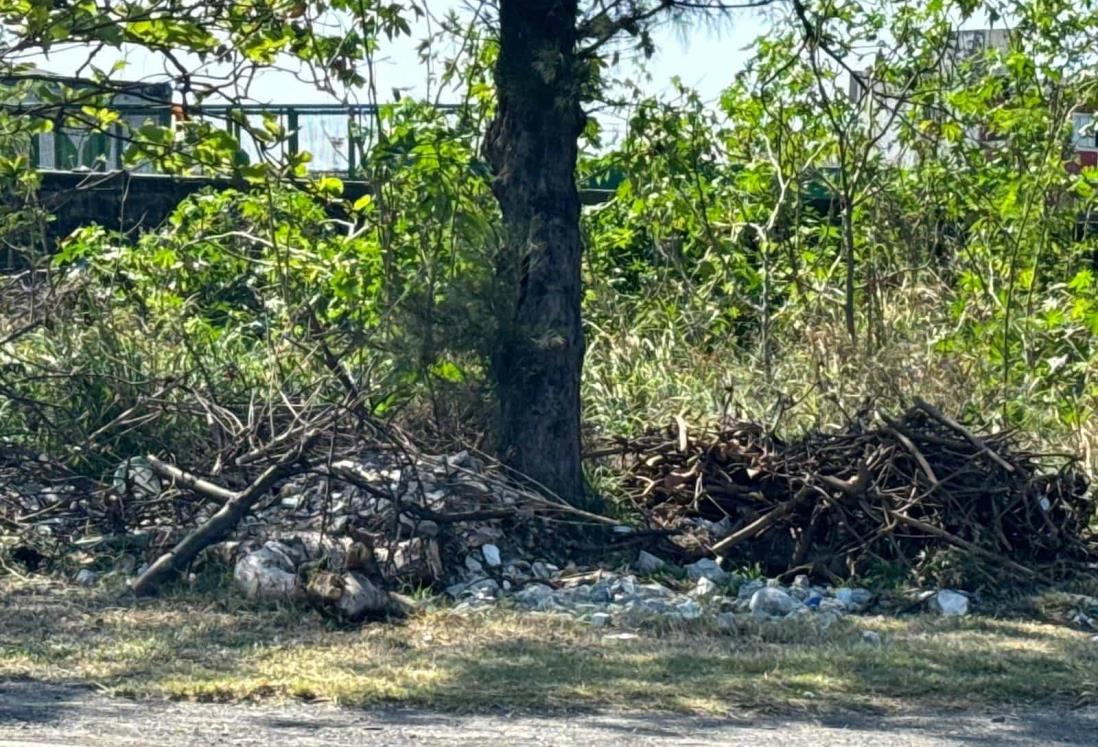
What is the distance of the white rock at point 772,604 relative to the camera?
24.8ft

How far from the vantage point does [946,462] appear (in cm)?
874

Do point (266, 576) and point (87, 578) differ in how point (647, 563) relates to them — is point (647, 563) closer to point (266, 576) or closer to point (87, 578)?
point (266, 576)

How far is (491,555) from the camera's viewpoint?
8188mm

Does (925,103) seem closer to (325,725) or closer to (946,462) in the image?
(946,462)

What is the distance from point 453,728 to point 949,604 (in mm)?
3254

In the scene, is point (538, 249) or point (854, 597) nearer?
point (854, 597)

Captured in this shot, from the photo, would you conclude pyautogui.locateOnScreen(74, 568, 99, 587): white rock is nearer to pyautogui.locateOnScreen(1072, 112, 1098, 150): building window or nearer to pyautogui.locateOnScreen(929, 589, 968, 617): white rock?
pyautogui.locateOnScreen(929, 589, 968, 617): white rock

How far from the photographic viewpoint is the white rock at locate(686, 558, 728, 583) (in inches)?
322

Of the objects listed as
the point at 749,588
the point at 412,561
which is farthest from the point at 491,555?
the point at 749,588

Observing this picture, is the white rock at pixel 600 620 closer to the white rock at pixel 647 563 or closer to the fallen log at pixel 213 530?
the white rock at pixel 647 563

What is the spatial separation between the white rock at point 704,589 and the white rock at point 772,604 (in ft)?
0.83

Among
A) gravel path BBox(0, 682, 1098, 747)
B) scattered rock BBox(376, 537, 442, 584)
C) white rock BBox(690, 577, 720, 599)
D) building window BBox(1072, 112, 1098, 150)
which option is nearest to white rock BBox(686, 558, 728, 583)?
white rock BBox(690, 577, 720, 599)

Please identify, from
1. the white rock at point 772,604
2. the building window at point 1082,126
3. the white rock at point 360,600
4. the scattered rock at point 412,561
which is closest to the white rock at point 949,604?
the white rock at point 772,604

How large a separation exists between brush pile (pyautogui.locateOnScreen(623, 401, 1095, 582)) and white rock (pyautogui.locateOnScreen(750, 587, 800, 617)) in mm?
614
